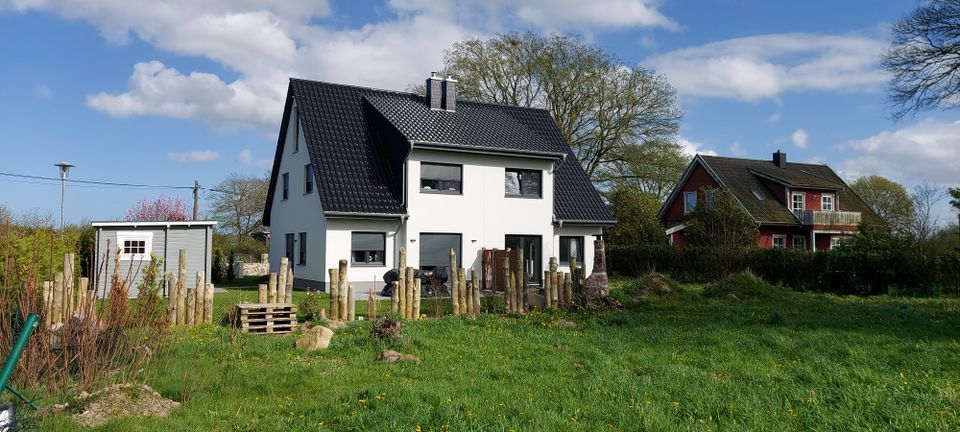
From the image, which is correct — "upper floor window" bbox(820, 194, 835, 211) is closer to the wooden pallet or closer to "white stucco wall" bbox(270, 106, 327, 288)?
"white stucco wall" bbox(270, 106, 327, 288)

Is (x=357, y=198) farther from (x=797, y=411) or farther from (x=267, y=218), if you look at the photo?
(x=797, y=411)

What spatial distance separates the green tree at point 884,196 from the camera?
51.3 m

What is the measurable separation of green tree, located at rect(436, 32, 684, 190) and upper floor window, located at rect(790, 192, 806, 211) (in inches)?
306

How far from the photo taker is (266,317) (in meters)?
12.0

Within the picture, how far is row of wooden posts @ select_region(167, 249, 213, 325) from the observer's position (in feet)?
40.1

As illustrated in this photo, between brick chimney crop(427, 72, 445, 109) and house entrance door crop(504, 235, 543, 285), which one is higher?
brick chimney crop(427, 72, 445, 109)

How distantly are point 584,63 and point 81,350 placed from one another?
35613 millimetres

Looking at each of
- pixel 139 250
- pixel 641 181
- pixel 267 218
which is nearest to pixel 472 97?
pixel 641 181

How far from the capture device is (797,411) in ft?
22.0

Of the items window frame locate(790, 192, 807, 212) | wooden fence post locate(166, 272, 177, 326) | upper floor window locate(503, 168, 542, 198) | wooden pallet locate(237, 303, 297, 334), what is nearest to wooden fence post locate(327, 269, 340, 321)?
wooden pallet locate(237, 303, 297, 334)

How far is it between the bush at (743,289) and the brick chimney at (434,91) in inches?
504

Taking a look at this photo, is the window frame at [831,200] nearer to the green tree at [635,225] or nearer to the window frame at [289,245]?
the green tree at [635,225]

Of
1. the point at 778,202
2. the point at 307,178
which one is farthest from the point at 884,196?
A: the point at 307,178

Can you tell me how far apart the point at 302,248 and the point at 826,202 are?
3343 centimetres
